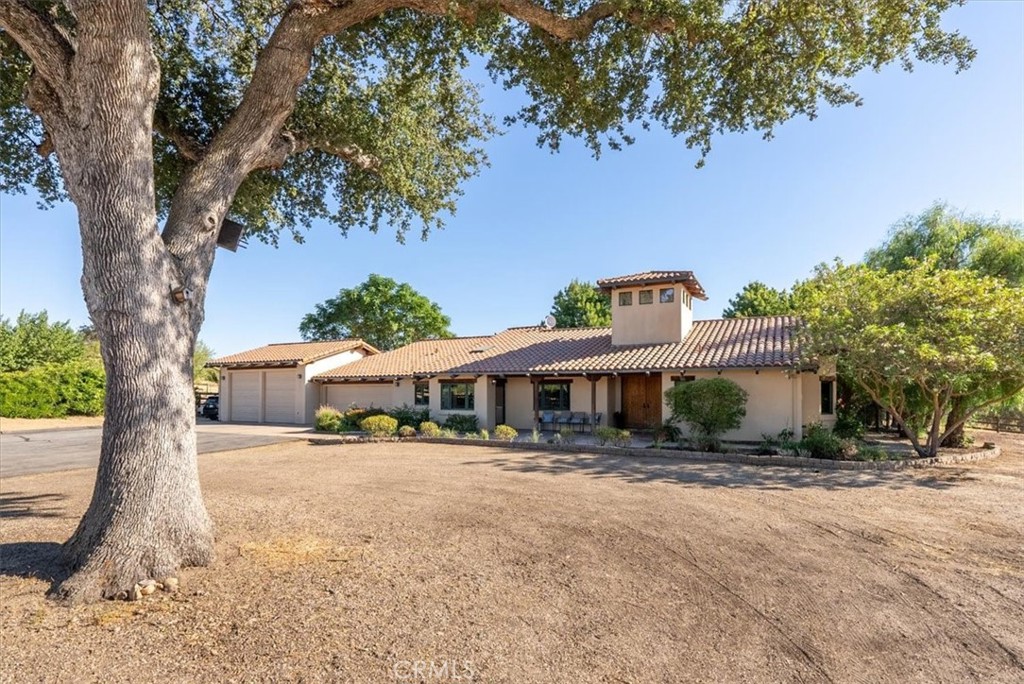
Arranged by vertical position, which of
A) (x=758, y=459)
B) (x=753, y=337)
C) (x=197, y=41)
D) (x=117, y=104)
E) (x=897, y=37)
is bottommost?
(x=758, y=459)

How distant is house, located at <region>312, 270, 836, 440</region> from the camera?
50.8ft

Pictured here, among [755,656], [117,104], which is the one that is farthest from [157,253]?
[755,656]

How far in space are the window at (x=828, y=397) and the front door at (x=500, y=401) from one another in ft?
37.6

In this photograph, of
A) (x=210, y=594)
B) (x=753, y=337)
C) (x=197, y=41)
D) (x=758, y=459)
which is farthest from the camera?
(x=753, y=337)

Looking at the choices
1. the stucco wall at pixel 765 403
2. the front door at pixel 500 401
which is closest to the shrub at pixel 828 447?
the stucco wall at pixel 765 403

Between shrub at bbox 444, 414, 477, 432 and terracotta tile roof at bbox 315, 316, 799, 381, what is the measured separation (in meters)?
1.76

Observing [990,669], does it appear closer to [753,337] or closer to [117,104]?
[117,104]

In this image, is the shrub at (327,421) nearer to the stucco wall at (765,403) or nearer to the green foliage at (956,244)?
the stucco wall at (765,403)

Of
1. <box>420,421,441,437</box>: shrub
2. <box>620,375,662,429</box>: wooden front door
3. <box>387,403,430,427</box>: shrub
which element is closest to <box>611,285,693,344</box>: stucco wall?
<box>620,375,662,429</box>: wooden front door

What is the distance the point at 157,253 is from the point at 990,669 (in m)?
7.57

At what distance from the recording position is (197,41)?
9031mm

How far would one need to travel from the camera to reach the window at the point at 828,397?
1714cm

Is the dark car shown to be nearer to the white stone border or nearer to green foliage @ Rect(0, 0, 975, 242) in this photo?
the white stone border

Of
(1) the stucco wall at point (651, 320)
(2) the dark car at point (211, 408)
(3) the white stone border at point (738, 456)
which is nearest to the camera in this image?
(3) the white stone border at point (738, 456)
